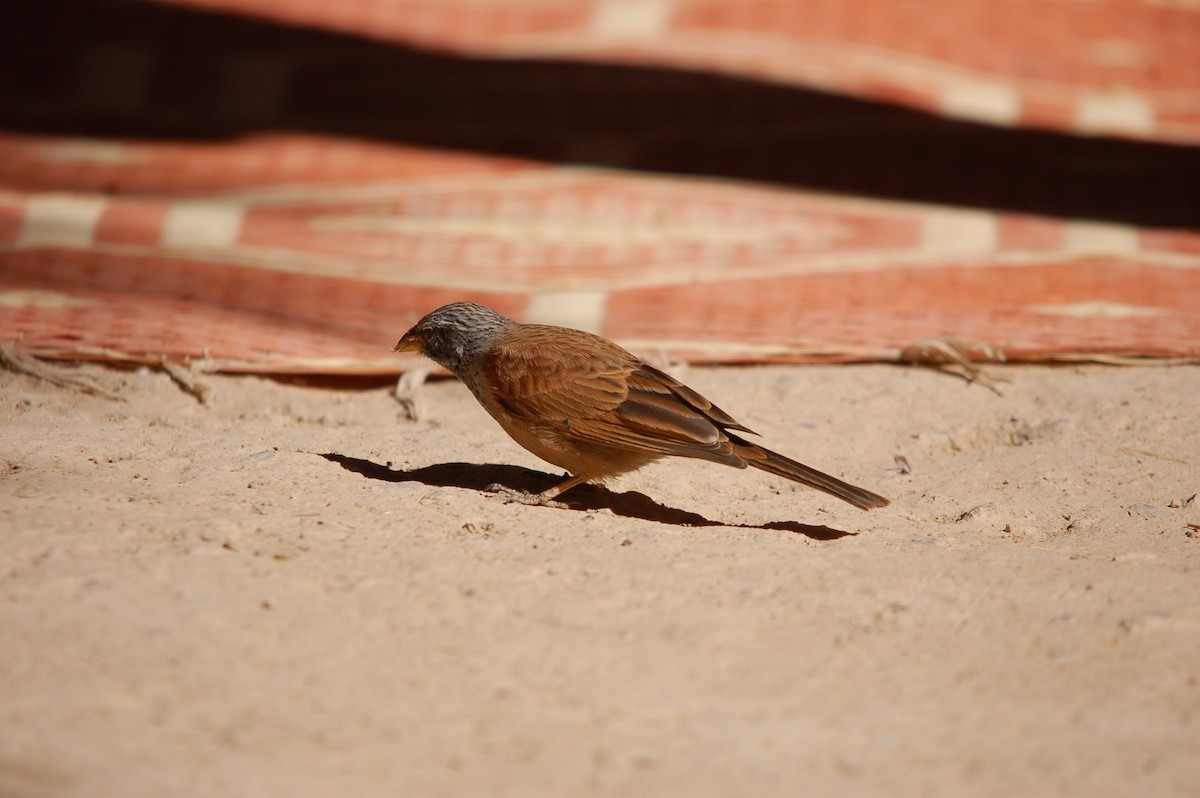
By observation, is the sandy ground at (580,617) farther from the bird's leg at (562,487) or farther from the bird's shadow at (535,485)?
the bird's leg at (562,487)

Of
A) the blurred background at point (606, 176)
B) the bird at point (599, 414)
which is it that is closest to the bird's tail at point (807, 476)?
the bird at point (599, 414)

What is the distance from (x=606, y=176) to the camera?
8.49 metres

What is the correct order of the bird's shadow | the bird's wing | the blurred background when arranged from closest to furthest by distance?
the bird's wing
the bird's shadow
the blurred background

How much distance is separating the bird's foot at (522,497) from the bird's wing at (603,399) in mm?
292

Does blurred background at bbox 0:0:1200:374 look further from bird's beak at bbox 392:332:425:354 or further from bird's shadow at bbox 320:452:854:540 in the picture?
bird's shadow at bbox 320:452:854:540

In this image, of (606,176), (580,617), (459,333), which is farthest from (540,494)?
(606,176)

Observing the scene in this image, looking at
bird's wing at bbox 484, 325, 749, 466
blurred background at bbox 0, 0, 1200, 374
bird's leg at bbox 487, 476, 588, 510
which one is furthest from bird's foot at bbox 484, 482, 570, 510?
blurred background at bbox 0, 0, 1200, 374

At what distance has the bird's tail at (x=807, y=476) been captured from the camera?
14.6 feet

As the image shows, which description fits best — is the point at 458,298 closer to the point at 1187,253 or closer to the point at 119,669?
the point at 119,669

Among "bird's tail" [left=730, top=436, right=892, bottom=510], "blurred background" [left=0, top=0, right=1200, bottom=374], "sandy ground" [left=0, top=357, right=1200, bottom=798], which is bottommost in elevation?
"sandy ground" [left=0, top=357, right=1200, bottom=798]

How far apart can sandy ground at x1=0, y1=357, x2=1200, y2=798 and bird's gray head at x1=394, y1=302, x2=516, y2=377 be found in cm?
42

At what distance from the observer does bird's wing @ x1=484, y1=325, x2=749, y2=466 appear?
15.0 feet

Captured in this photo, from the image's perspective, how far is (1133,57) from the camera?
408 inches

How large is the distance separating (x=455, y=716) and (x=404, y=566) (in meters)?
0.91
